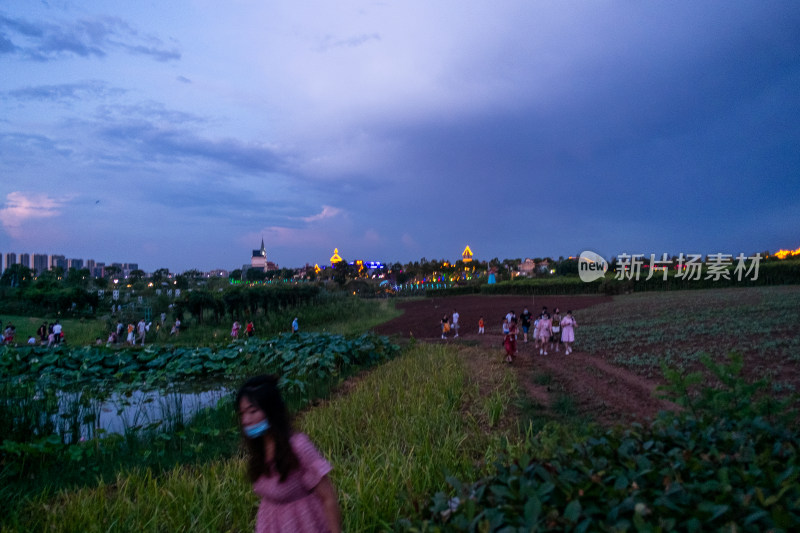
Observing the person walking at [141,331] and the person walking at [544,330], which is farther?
the person walking at [141,331]

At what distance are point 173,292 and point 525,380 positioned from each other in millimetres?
27917

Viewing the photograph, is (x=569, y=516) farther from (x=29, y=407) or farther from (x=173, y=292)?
(x=173, y=292)

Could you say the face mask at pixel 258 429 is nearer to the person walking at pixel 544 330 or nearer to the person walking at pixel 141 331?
the person walking at pixel 544 330

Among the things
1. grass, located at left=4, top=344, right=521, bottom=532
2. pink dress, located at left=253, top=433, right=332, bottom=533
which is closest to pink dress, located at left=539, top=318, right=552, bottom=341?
grass, located at left=4, top=344, right=521, bottom=532

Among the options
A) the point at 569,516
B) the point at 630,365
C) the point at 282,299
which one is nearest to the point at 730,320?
the point at 630,365

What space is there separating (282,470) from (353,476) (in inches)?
95.2

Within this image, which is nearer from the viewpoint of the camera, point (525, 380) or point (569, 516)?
point (569, 516)

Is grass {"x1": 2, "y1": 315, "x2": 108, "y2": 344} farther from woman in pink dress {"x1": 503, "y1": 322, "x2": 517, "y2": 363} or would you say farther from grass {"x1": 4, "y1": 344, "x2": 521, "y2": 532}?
grass {"x1": 4, "y1": 344, "x2": 521, "y2": 532}

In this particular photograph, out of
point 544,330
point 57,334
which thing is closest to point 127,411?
point 544,330

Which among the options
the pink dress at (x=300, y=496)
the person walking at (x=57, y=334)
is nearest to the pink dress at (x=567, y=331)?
the pink dress at (x=300, y=496)

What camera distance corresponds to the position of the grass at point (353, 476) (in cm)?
434

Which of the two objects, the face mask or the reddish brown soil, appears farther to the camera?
the reddish brown soil

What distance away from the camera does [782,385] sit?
8945mm

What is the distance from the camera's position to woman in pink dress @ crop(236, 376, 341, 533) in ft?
8.58
